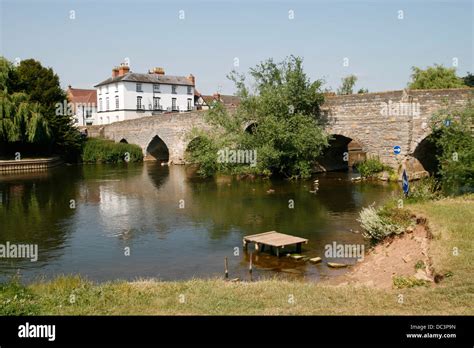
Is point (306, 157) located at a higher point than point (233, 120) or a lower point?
lower

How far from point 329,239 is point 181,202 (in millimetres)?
10086

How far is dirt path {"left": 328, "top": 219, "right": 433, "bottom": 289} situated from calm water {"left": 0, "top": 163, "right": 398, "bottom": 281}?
3.30 ft

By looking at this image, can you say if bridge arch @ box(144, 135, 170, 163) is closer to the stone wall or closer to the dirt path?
the stone wall

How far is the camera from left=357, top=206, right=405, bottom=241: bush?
1439 cm

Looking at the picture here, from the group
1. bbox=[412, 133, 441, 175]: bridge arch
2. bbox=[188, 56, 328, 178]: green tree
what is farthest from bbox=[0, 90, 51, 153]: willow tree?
bbox=[412, 133, 441, 175]: bridge arch

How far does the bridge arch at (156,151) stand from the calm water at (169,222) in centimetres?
1764

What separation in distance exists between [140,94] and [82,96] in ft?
61.1

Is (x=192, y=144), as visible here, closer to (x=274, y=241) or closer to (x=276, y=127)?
(x=276, y=127)

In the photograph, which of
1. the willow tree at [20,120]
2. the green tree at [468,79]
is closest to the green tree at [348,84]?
the green tree at [468,79]

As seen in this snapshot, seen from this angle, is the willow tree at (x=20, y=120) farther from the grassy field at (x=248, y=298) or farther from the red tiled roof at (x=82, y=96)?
the grassy field at (x=248, y=298)

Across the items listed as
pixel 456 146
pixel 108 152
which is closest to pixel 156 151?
pixel 108 152

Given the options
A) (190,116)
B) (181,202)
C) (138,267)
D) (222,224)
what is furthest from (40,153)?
(138,267)

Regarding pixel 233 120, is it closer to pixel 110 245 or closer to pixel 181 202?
pixel 181 202
